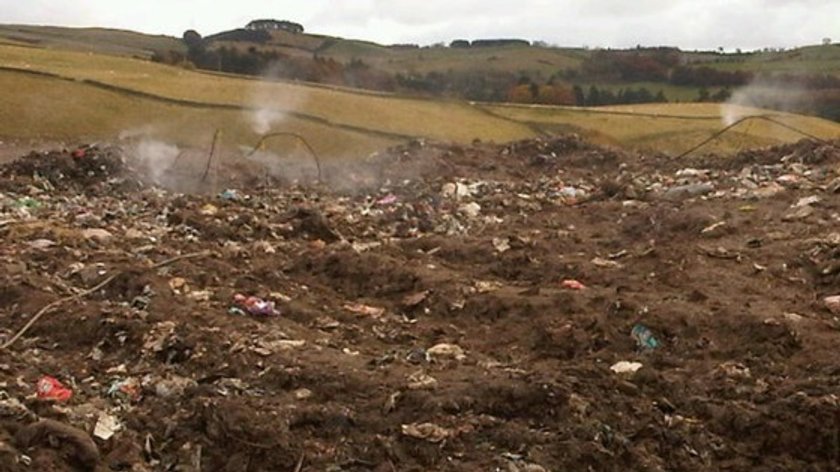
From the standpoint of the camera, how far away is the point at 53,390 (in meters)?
4.28

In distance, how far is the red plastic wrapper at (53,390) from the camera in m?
4.20

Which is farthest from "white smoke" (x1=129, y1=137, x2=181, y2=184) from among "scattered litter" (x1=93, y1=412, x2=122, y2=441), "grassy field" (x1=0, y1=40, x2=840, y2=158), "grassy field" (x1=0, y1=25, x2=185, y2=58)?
"grassy field" (x1=0, y1=25, x2=185, y2=58)

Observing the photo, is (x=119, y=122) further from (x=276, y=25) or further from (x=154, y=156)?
(x=276, y=25)

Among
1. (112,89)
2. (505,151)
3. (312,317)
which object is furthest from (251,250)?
(112,89)

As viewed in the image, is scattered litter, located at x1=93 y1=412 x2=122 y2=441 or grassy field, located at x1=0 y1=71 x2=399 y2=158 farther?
grassy field, located at x1=0 y1=71 x2=399 y2=158

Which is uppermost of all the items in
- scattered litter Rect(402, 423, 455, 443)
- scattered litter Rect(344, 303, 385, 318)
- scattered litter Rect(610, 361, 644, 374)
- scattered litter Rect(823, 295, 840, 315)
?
scattered litter Rect(823, 295, 840, 315)

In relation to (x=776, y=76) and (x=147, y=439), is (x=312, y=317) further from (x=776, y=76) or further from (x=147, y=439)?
(x=776, y=76)

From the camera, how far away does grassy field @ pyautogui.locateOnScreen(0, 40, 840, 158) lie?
15.9 meters

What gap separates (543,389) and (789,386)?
114 centimetres

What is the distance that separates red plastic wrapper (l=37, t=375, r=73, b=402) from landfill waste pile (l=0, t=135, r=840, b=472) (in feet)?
0.05

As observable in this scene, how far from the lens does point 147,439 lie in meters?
3.87

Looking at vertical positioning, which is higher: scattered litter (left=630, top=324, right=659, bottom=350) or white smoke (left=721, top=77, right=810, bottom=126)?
scattered litter (left=630, top=324, right=659, bottom=350)

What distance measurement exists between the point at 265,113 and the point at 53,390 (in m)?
13.6

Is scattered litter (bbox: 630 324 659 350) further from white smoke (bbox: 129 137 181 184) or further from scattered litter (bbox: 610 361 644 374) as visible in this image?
white smoke (bbox: 129 137 181 184)
